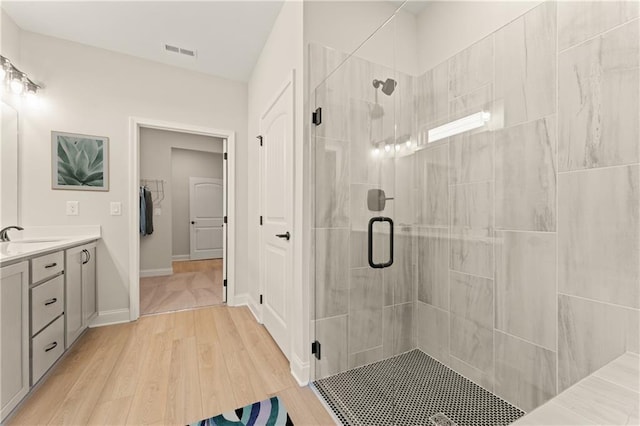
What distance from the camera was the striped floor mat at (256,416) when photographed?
1379 mm

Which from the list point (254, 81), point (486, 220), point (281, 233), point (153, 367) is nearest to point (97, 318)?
point (153, 367)

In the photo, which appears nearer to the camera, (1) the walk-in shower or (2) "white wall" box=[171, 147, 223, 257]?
(1) the walk-in shower

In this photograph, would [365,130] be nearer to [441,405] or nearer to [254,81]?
[441,405]

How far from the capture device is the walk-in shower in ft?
3.58

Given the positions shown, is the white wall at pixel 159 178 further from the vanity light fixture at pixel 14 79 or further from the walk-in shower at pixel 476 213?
the walk-in shower at pixel 476 213

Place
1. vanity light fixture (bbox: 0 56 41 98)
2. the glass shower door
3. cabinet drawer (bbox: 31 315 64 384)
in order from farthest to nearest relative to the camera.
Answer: vanity light fixture (bbox: 0 56 41 98), the glass shower door, cabinet drawer (bbox: 31 315 64 384)

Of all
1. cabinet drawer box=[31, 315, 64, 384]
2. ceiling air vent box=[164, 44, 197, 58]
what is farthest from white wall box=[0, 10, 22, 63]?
cabinet drawer box=[31, 315, 64, 384]

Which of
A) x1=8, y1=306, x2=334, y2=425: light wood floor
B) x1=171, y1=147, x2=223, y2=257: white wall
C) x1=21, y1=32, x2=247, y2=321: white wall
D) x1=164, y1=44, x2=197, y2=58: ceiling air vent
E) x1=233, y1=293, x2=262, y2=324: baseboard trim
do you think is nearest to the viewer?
x1=8, y1=306, x2=334, y2=425: light wood floor

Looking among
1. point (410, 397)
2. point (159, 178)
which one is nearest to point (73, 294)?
point (410, 397)

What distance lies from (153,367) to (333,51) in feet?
8.35

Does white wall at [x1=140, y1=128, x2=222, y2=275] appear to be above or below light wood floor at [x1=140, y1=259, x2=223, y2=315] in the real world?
above

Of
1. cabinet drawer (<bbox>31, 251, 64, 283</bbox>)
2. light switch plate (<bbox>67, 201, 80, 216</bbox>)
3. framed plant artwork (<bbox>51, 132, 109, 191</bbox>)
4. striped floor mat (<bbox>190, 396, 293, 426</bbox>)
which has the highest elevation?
framed plant artwork (<bbox>51, 132, 109, 191</bbox>)

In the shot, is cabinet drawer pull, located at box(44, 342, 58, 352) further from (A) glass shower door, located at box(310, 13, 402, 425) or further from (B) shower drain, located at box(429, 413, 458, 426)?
(B) shower drain, located at box(429, 413, 458, 426)

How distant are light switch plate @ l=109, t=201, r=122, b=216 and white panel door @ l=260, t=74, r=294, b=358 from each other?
1.47m
